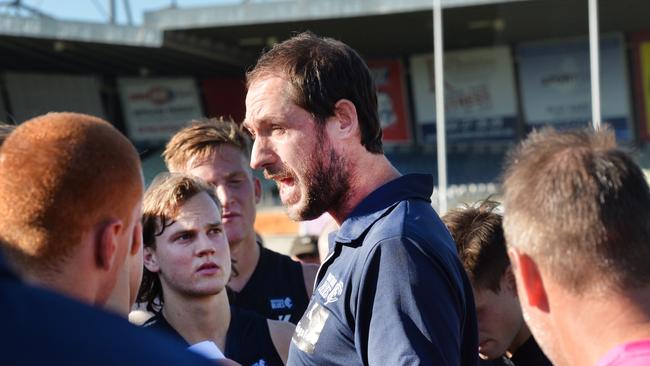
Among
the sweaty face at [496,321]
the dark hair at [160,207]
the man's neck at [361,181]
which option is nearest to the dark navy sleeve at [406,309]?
the man's neck at [361,181]

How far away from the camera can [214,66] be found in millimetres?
26578

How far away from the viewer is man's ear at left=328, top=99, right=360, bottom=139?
113 inches

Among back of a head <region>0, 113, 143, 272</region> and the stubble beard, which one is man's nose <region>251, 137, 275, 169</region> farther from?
back of a head <region>0, 113, 143, 272</region>

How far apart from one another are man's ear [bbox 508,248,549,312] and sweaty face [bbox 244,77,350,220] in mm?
973

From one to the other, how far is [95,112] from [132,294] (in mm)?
26453

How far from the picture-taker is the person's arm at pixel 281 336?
3580mm

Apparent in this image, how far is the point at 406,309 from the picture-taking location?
7.84 feet

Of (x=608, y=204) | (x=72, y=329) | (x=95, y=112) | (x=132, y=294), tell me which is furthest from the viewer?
(x=95, y=112)

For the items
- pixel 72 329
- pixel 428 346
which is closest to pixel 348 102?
pixel 428 346

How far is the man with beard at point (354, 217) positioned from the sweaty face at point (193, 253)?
0.78 m

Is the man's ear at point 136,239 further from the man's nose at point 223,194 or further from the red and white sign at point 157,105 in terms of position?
the red and white sign at point 157,105

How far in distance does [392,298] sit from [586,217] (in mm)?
703

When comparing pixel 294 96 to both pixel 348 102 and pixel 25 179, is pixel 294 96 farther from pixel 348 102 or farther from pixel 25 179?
pixel 25 179

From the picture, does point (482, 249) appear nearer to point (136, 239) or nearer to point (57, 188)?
point (136, 239)
